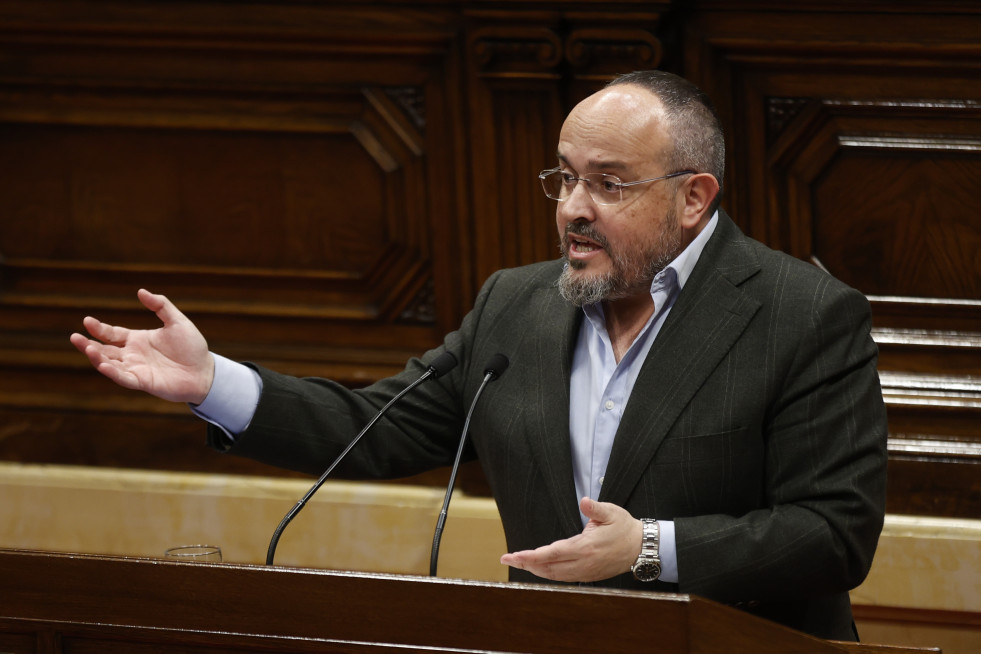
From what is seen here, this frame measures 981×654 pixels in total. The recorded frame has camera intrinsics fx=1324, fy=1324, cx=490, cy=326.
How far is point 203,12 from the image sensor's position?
12.1 ft

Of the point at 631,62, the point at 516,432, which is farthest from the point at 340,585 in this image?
the point at 631,62

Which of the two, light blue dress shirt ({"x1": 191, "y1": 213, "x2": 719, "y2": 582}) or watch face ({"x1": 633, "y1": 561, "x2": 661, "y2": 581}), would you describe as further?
light blue dress shirt ({"x1": 191, "y1": 213, "x2": 719, "y2": 582})

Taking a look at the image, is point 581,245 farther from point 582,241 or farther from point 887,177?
point 887,177

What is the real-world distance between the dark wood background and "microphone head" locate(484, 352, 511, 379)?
121 cm

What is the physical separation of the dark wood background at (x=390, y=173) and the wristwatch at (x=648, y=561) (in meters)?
1.50

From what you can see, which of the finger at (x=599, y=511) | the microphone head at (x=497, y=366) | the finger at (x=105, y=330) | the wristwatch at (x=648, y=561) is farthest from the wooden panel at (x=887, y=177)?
the finger at (x=105, y=330)

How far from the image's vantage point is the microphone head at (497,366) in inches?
92.3

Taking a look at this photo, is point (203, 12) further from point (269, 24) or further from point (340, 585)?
point (340, 585)

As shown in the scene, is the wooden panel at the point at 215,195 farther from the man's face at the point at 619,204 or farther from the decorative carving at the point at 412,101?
the man's face at the point at 619,204

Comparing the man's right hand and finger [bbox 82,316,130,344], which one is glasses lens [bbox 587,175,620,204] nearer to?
the man's right hand

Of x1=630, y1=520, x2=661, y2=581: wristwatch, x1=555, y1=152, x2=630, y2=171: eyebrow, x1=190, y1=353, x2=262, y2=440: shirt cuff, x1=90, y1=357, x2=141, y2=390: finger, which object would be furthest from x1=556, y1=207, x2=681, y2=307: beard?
x1=90, y1=357, x2=141, y2=390: finger

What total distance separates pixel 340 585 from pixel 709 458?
31.9 inches

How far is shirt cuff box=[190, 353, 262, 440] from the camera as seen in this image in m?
2.38

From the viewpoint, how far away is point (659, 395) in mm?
2305
